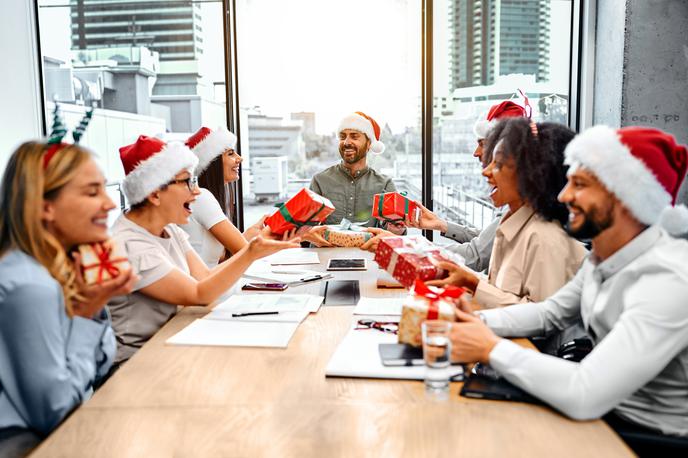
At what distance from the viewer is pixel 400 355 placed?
158cm

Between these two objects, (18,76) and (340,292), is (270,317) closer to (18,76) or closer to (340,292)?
(340,292)

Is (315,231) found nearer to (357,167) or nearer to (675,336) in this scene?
(357,167)

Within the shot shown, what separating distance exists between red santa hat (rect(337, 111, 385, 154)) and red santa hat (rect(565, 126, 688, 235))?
10.2ft

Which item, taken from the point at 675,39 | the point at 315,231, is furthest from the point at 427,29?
the point at 315,231

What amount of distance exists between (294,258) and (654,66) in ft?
8.14

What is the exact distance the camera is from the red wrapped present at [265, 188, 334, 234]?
2.52m

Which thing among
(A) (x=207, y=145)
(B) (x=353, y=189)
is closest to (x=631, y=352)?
(A) (x=207, y=145)

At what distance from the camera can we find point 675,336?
1.31 m

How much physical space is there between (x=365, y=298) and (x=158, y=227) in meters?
0.77

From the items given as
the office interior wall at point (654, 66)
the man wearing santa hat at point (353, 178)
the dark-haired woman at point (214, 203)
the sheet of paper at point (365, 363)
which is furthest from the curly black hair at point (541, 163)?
the man wearing santa hat at point (353, 178)

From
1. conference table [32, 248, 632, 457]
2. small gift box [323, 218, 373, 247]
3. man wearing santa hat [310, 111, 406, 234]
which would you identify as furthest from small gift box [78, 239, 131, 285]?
man wearing santa hat [310, 111, 406, 234]

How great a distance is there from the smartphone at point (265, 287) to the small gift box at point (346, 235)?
740 millimetres

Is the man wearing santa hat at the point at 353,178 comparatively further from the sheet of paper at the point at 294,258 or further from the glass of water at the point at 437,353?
the glass of water at the point at 437,353

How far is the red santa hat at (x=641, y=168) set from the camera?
1452mm
